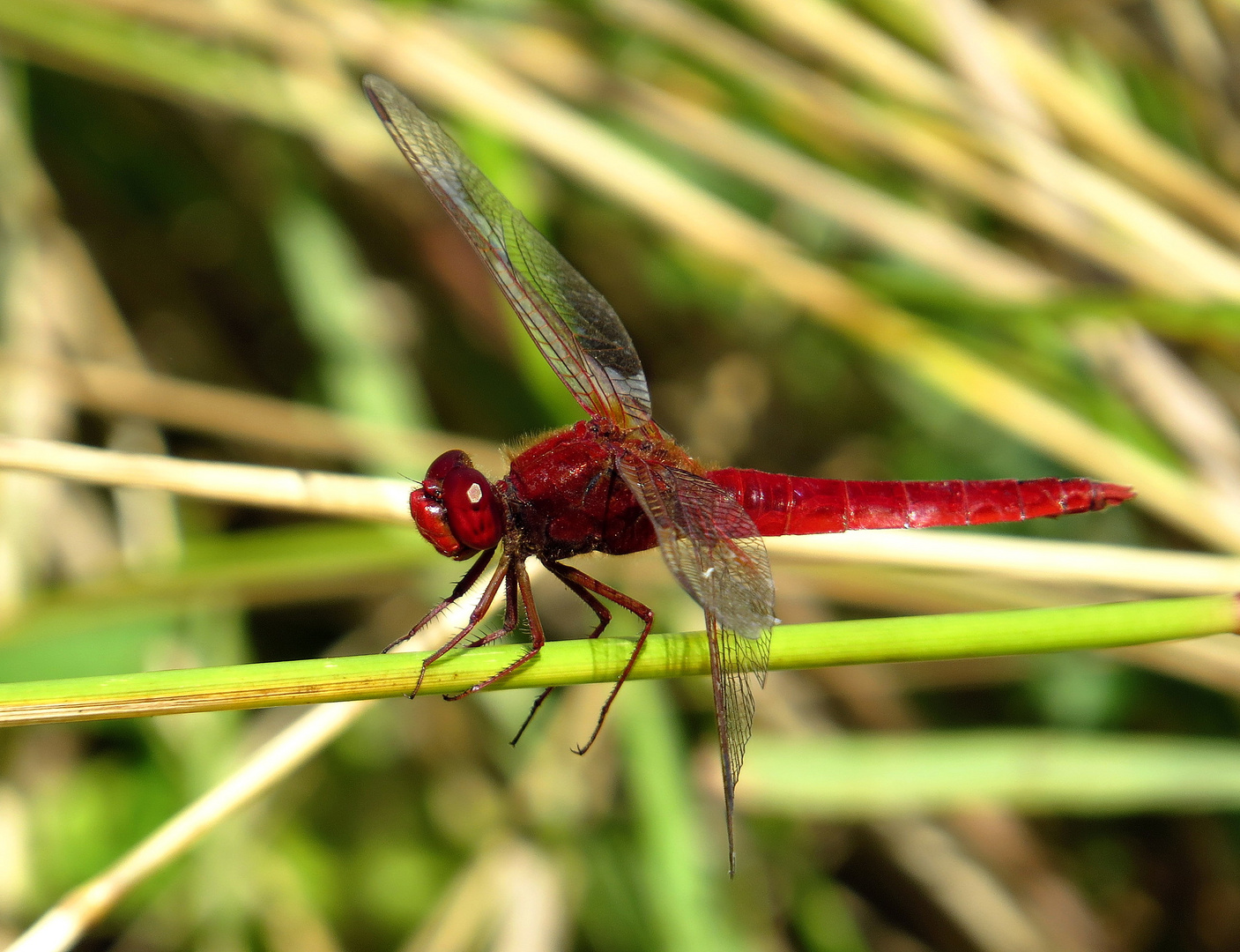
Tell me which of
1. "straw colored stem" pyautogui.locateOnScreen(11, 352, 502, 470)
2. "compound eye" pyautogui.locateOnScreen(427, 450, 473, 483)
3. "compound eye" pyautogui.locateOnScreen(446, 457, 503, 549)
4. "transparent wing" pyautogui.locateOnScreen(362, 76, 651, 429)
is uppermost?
"straw colored stem" pyautogui.locateOnScreen(11, 352, 502, 470)

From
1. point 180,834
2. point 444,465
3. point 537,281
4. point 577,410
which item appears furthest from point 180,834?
point 577,410

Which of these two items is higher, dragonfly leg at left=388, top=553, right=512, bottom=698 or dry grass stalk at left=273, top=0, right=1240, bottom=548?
dry grass stalk at left=273, top=0, right=1240, bottom=548

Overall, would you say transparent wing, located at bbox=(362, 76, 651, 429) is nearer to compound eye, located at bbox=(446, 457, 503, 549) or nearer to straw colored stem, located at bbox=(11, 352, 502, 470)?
compound eye, located at bbox=(446, 457, 503, 549)

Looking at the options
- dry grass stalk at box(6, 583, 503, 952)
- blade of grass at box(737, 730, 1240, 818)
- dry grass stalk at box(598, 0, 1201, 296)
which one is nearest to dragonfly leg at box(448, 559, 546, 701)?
dry grass stalk at box(6, 583, 503, 952)

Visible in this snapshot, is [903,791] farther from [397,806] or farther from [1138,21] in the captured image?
[1138,21]

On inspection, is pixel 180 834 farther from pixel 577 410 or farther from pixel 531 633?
pixel 577 410

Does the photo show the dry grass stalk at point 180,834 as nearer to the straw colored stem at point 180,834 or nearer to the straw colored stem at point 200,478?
the straw colored stem at point 180,834

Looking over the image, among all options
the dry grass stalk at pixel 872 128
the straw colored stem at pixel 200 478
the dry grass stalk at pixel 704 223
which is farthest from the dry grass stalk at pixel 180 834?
the dry grass stalk at pixel 872 128
